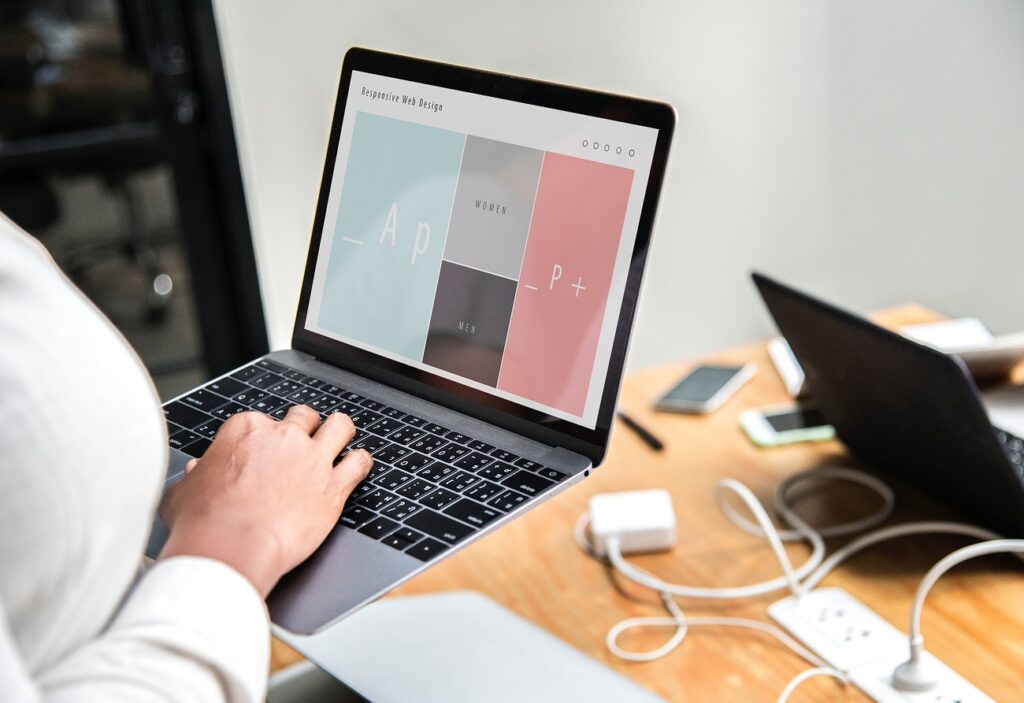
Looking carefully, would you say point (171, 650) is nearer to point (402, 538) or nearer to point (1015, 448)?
point (402, 538)

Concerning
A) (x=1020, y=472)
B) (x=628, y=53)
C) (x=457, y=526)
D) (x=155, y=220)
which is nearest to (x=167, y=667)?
(x=457, y=526)

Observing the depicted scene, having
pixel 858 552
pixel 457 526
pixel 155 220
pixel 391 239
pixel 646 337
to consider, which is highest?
pixel 391 239

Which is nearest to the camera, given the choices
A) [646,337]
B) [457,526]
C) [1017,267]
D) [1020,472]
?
[457,526]

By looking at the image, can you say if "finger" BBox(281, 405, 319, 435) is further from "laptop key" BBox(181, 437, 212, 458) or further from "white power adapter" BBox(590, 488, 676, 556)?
"white power adapter" BBox(590, 488, 676, 556)

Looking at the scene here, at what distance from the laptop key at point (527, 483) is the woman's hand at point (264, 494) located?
0.11 meters

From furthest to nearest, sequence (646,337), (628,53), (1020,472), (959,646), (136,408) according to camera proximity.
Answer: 1. (646,337)
2. (628,53)
3. (1020,472)
4. (959,646)
5. (136,408)

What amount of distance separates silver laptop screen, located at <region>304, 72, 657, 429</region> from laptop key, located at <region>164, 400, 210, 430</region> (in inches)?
5.3

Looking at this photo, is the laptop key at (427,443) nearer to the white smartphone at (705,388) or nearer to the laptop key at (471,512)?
the laptop key at (471,512)

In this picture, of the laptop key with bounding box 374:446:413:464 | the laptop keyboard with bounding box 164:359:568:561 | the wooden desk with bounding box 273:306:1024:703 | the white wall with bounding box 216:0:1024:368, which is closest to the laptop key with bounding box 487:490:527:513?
the laptop keyboard with bounding box 164:359:568:561

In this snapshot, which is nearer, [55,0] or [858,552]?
[858,552]

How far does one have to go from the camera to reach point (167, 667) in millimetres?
463

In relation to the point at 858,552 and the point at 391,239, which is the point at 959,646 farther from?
the point at 391,239

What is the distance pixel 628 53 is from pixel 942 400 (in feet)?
5.12

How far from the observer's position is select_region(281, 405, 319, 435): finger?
0.76 m
